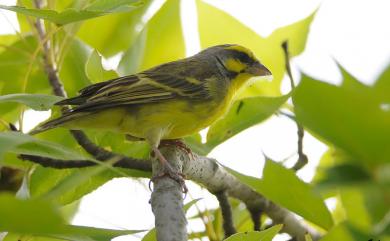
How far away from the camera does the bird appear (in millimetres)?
3119

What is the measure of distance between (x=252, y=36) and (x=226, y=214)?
870mm

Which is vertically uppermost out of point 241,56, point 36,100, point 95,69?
point 241,56

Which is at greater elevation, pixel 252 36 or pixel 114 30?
pixel 114 30

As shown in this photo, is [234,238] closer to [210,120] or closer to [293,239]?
[293,239]

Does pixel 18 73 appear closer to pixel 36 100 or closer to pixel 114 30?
pixel 114 30

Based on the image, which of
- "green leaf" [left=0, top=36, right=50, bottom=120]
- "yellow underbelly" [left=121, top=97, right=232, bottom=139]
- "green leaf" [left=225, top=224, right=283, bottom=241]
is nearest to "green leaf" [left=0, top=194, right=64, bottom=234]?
"green leaf" [left=225, top=224, right=283, bottom=241]

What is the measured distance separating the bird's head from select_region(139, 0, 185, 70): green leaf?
31.2 inches

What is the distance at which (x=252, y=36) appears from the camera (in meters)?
3.22

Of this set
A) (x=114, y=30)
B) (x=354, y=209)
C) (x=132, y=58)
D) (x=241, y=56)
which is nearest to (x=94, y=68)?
(x=132, y=58)

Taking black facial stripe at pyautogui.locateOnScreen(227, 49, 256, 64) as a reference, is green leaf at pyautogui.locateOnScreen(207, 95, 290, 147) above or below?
below

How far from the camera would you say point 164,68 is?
373cm

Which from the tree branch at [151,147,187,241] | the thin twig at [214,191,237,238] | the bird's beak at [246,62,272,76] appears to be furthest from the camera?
the bird's beak at [246,62,272,76]

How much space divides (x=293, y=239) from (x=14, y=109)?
1473mm

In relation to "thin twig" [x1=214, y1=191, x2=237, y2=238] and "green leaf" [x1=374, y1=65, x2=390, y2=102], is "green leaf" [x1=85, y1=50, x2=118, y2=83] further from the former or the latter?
"green leaf" [x1=374, y1=65, x2=390, y2=102]
